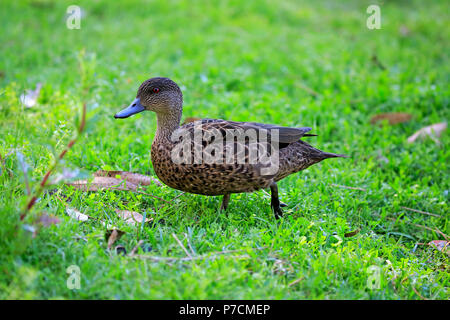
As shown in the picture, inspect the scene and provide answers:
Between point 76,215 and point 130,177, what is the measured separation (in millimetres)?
846

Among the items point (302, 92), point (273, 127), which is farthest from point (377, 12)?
point (273, 127)

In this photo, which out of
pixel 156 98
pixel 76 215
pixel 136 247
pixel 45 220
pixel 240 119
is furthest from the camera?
pixel 240 119

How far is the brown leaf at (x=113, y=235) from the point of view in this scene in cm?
312

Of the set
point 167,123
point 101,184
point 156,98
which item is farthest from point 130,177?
point 156,98

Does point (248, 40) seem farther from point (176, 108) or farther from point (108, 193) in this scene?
point (108, 193)

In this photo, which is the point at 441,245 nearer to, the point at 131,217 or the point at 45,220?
the point at 131,217

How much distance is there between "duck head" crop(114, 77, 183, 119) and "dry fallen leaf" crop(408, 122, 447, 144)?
114 inches

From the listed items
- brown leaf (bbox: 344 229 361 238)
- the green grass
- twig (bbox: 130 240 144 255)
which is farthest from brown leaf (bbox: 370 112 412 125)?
twig (bbox: 130 240 144 255)

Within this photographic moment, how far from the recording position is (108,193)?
3775mm

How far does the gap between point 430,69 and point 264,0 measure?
369 cm

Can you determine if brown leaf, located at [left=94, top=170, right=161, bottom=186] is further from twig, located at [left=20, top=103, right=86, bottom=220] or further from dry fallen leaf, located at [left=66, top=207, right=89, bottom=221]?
twig, located at [left=20, top=103, right=86, bottom=220]

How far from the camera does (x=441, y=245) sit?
12.6 ft
